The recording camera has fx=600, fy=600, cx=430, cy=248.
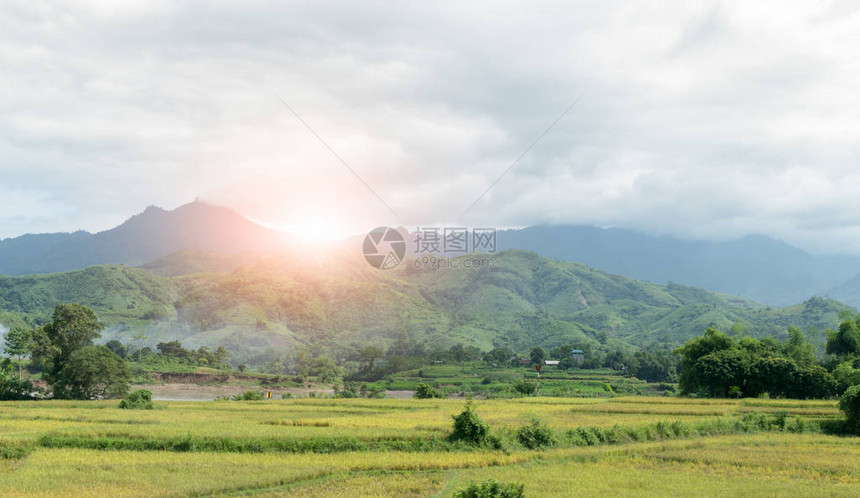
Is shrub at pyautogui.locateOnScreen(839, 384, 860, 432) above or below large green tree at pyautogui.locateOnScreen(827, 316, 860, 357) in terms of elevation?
below

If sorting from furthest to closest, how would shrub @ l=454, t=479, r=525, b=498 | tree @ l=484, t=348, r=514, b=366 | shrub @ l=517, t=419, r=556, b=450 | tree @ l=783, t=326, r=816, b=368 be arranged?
tree @ l=484, t=348, r=514, b=366
tree @ l=783, t=326, r=816, b=368
shrub @ l=517, t=419, r=556, b=450
shrub @ l=454, t=479, r=525, b=498

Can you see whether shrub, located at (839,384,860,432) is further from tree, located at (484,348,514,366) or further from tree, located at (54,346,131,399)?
tree, located at (484,348,514,366)

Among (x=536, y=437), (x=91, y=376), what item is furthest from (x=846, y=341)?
(x=91, y=376)

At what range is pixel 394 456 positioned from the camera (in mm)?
27859

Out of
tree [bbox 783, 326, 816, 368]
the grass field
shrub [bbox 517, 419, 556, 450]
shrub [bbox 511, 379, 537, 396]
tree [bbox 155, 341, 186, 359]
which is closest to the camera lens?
the grass field

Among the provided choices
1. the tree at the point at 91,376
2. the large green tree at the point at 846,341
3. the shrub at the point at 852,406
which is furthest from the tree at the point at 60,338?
the large green tree at the point at 846,341

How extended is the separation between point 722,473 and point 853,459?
724cm

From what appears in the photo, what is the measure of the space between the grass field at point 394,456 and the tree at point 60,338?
22.5 meters

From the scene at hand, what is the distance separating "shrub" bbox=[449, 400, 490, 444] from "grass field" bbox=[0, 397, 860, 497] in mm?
729

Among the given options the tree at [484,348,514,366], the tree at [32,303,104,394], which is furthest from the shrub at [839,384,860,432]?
the tree at [484,348,514,366]

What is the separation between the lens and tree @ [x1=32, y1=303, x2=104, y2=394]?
2467 inches

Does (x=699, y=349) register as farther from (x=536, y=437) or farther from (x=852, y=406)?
(x=536, y=437)

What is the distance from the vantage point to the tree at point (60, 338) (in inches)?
2467

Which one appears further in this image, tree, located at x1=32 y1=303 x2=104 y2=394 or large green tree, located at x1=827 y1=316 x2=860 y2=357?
large green tree, located at x1=827 y1=316 x2=860 y2=357
